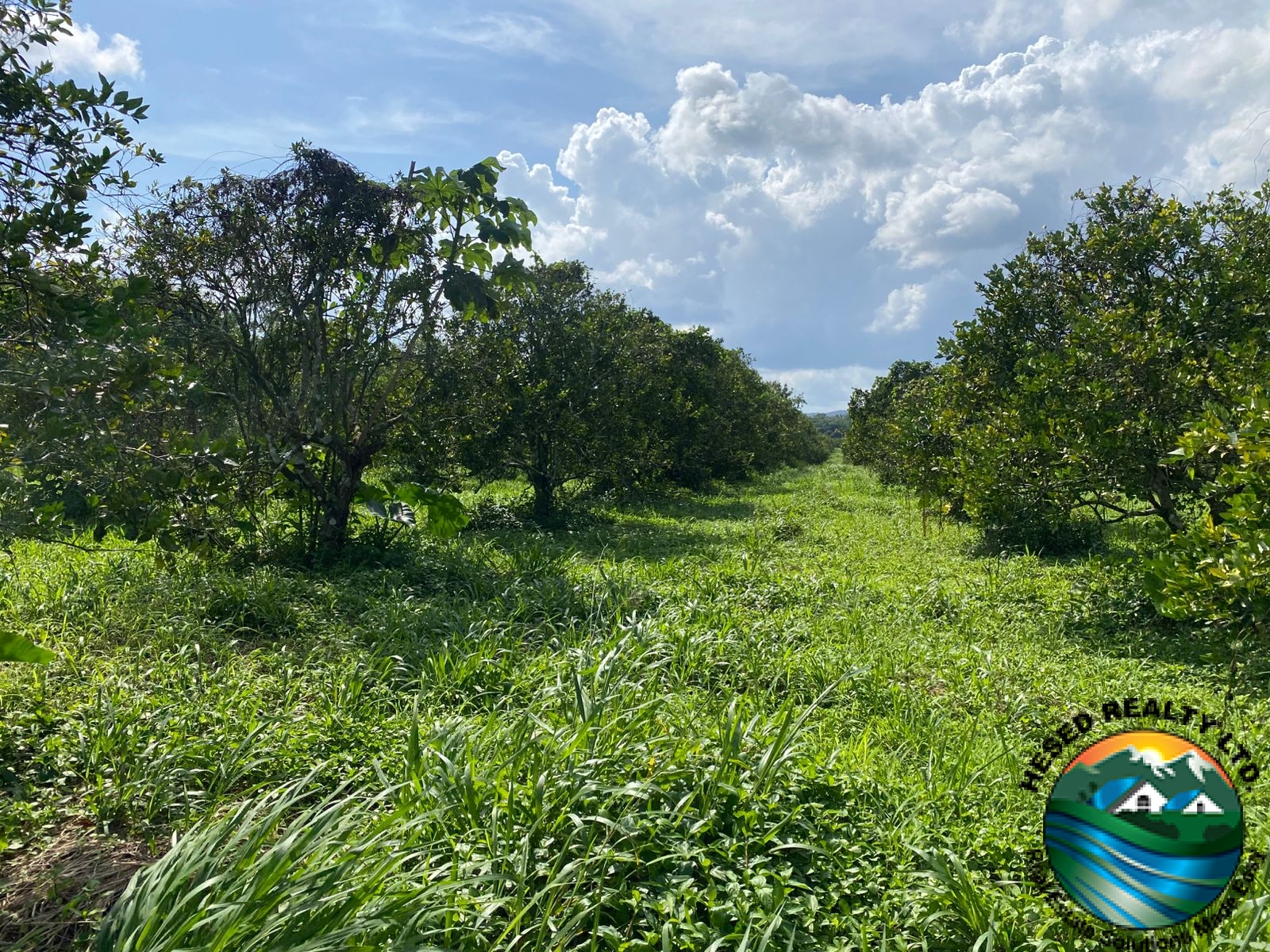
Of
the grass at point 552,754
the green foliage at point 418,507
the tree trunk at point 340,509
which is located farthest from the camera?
the tree trunk at point 340,509

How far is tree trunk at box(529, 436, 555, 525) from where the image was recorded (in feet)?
41.7

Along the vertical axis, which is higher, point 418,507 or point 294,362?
point 294,362

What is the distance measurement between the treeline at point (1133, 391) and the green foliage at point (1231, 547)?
13 millimetres

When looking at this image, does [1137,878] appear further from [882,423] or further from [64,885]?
[882,423]

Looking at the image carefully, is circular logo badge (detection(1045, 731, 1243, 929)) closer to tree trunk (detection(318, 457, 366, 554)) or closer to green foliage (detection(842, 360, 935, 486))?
tree trunk (detection(318, 457, 366, 554))

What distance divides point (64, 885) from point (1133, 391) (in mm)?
8013

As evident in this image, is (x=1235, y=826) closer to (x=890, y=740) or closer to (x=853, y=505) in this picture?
(x=890, y=740)

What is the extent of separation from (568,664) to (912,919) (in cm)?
237

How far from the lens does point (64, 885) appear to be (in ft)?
8.43

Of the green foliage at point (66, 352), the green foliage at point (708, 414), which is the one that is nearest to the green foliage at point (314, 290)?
the green foliage at point (66, 352)

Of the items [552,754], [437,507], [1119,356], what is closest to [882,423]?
[1119,356]

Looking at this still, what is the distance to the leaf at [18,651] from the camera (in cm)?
212

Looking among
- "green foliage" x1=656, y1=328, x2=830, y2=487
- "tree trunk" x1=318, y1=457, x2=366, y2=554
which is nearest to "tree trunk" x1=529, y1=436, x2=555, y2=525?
"green foliage" x1=656, y1=328, x2=830, y2=487
